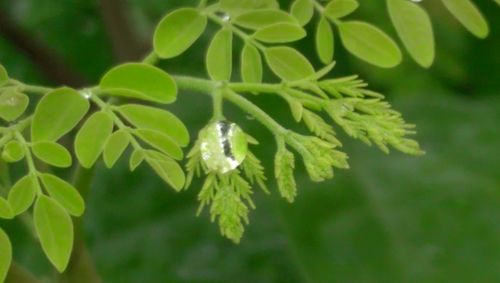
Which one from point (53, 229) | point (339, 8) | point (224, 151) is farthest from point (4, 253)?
point (339, 8)

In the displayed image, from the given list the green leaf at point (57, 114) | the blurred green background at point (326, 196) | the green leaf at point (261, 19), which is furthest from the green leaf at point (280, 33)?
the blurred green background at point (326, 196)

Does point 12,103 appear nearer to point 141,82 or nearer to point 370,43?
point 141,82

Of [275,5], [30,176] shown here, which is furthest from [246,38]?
[30,176]

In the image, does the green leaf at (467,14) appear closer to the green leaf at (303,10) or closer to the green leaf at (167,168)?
the green leaf at (303,10)

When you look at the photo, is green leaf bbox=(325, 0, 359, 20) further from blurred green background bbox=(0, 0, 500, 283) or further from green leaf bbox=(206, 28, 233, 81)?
blurred green background bbox=(0, 0, 500, 283)

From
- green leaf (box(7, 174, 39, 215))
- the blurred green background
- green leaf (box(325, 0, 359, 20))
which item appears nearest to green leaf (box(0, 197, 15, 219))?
green leaf (box(7, 174, 39, 215))

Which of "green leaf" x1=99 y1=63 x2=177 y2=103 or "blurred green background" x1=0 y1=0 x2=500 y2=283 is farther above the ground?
"green leaf" x1=99 y1=63 x2=177 y2=103
